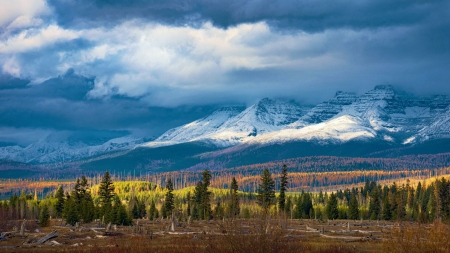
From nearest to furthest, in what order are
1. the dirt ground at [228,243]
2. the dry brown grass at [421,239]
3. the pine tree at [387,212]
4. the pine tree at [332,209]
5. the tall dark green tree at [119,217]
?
the dry brown grass at [421,239] < the dirt ground at [228,243] < the tall dark green tree at [119,217] < the pine tree at [387,212] < the pine tree at [332,209]

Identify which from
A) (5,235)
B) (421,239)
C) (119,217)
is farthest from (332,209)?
(421,239)

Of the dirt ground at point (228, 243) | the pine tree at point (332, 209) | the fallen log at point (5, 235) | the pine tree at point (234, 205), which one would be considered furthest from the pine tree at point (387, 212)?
the fallen log at point (5, 235)

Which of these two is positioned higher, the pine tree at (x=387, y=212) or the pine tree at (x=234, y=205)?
the pine tree at (x=234, y=205)

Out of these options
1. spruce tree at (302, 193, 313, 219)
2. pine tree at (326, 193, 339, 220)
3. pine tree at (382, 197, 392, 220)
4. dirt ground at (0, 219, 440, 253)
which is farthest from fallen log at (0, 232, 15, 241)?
pine tree at (382, 197, 392, 220)

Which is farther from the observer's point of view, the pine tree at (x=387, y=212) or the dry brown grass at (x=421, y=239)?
the pine tree at (x=387, y=212)

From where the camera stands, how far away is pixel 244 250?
152 feet

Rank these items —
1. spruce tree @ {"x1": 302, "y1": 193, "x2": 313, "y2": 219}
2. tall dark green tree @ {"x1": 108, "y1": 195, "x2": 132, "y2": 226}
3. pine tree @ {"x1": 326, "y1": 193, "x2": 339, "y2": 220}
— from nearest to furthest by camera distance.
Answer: tall dark green tree @ {"x1": 108, "y1": 195, "x2": 132, "y2": 226} < pine tree @ {"x1": 326, "y1": 193, "x2": 339, "y2": 220} < spruce tree @ {"x1": 302, "y1": 193, "x2": 313, "y2": 219}

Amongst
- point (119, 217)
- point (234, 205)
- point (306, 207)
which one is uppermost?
point (234, 205)

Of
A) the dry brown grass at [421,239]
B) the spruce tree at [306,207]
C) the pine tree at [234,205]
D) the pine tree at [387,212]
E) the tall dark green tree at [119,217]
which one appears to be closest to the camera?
the dry brown grass at [421,239]

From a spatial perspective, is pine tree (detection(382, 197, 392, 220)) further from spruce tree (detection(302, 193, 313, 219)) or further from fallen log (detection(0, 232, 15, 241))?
fallen log (detection(0, 232, 15, 241))

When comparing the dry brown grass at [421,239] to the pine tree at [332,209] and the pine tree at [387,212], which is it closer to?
the pine tree at [332,209]

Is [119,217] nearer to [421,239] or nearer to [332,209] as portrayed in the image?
[332,209]

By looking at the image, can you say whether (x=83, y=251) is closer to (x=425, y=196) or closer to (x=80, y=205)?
(x=80, y=205)

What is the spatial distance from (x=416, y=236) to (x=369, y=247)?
Answer: 23.6m
